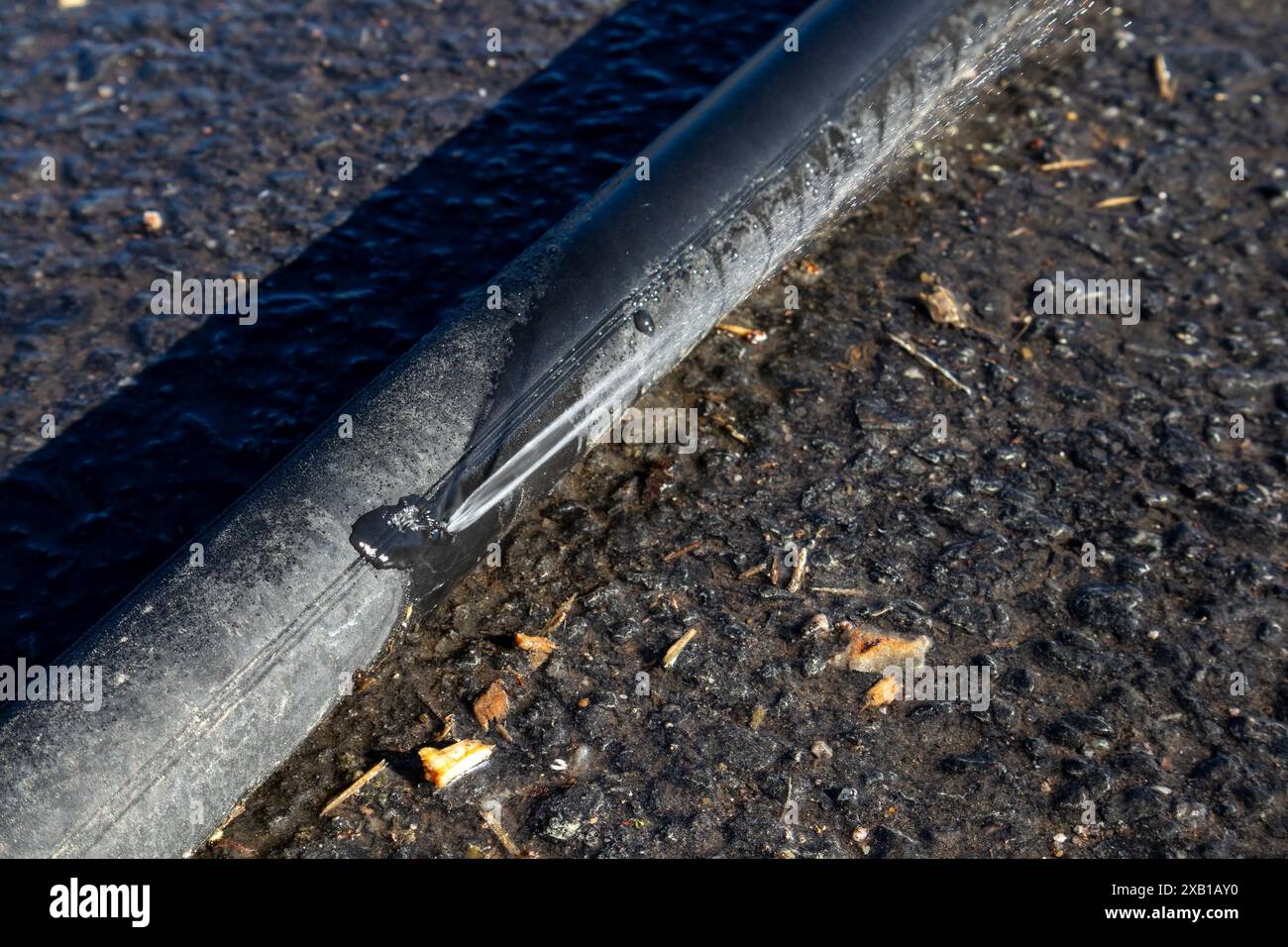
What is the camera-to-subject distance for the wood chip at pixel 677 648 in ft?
12.3

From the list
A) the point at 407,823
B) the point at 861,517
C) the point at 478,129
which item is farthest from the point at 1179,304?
the point at 407,823

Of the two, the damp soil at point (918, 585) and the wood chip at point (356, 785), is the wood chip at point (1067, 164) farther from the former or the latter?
the wood chip at point (356, 785)

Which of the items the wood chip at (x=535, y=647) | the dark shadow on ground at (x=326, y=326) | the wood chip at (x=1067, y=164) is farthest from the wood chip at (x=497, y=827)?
the wood chip at (x=1067, y=164)

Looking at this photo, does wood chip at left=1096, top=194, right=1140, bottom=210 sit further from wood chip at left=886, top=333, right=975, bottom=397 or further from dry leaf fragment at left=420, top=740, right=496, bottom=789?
dry leaf fragment at left=420, top=740, right=496, bottom=789

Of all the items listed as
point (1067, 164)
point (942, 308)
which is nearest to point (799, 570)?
point (942, 308)

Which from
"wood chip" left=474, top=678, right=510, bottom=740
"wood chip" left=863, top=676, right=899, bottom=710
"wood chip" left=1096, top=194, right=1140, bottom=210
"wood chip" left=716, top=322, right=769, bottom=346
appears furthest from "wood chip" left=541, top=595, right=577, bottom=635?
"wood chip" left=1096, top=194, right=1140, bottom=210

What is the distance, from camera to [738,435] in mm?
4473

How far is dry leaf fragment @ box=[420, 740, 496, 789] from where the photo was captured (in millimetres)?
3455

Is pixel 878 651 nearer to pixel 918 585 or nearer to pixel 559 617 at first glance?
pixel 918 585

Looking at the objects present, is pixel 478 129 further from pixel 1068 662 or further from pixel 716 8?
pixel 1068 662

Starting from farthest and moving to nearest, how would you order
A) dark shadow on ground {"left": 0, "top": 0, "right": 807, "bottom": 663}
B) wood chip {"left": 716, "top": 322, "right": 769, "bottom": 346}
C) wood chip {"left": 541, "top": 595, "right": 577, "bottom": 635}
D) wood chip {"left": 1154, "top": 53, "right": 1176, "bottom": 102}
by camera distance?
wood chip {"left": 1154, "top": 53, "right": 1176, "bottom": 102}
wood chip {"left": 716, "top": 322, "right": 769, "bottom": 346}
dark shadow on ground {"left": 0, "top": 0, "right": 807, "bottom": 663}
wood chip {"left": 541, "top": 595, "right": 577, "bottom": 635}

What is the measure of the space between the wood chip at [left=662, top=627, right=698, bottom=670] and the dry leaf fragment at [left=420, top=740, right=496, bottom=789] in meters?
0.57
